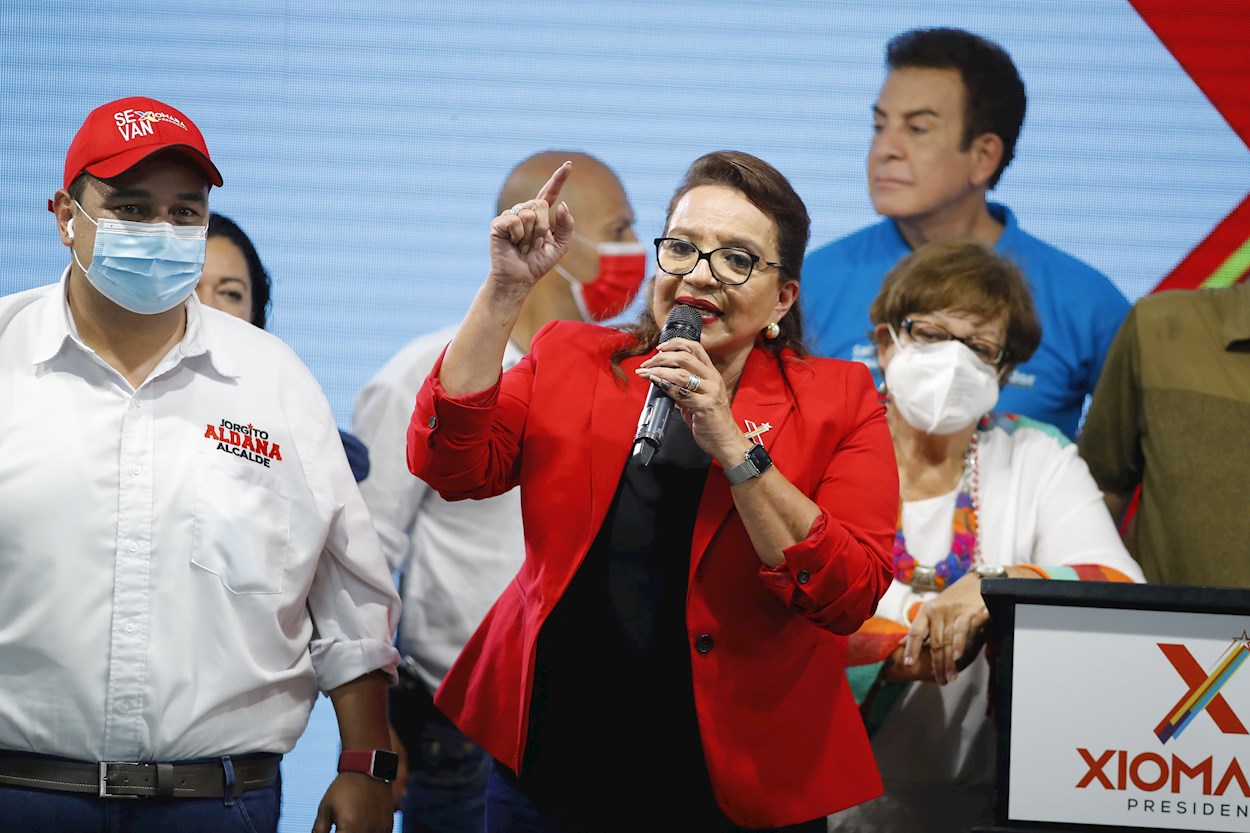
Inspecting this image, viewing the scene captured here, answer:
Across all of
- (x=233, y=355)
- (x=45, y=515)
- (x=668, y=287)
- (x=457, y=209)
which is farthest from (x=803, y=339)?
(x=457, y=209)

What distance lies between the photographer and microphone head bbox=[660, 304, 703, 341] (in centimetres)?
203

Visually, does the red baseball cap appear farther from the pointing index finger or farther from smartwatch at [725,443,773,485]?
smartwatch at [725,443,773,485]

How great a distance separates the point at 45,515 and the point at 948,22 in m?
2.67

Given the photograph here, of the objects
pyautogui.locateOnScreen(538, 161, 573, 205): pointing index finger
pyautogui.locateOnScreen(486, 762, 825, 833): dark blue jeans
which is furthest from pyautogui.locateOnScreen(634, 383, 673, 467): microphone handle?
pyautogui.locateOnScreen(486, 762, 825, 833): dark blue jeans

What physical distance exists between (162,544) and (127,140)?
65 cm

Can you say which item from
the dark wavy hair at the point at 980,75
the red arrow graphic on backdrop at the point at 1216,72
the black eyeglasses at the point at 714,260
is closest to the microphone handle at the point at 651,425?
the black eyeglasses at the point at 714,260

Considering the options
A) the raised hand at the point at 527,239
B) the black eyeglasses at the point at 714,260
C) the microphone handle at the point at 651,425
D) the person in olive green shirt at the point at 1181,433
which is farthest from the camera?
the person in olive green shirt at the point at 1181,433

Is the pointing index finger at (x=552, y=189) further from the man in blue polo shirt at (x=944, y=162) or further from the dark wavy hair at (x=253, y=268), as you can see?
the man in blue polo shirt at (x=944, y=162)

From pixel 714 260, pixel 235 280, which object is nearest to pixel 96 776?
pixel 714 260

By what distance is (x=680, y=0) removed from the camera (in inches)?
151

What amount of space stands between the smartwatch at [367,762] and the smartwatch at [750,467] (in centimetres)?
80

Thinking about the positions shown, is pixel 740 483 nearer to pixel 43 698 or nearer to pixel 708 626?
pixel 708 626

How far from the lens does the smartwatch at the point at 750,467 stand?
1997mm

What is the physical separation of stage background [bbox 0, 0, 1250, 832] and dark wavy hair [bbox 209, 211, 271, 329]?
0.41 meters
